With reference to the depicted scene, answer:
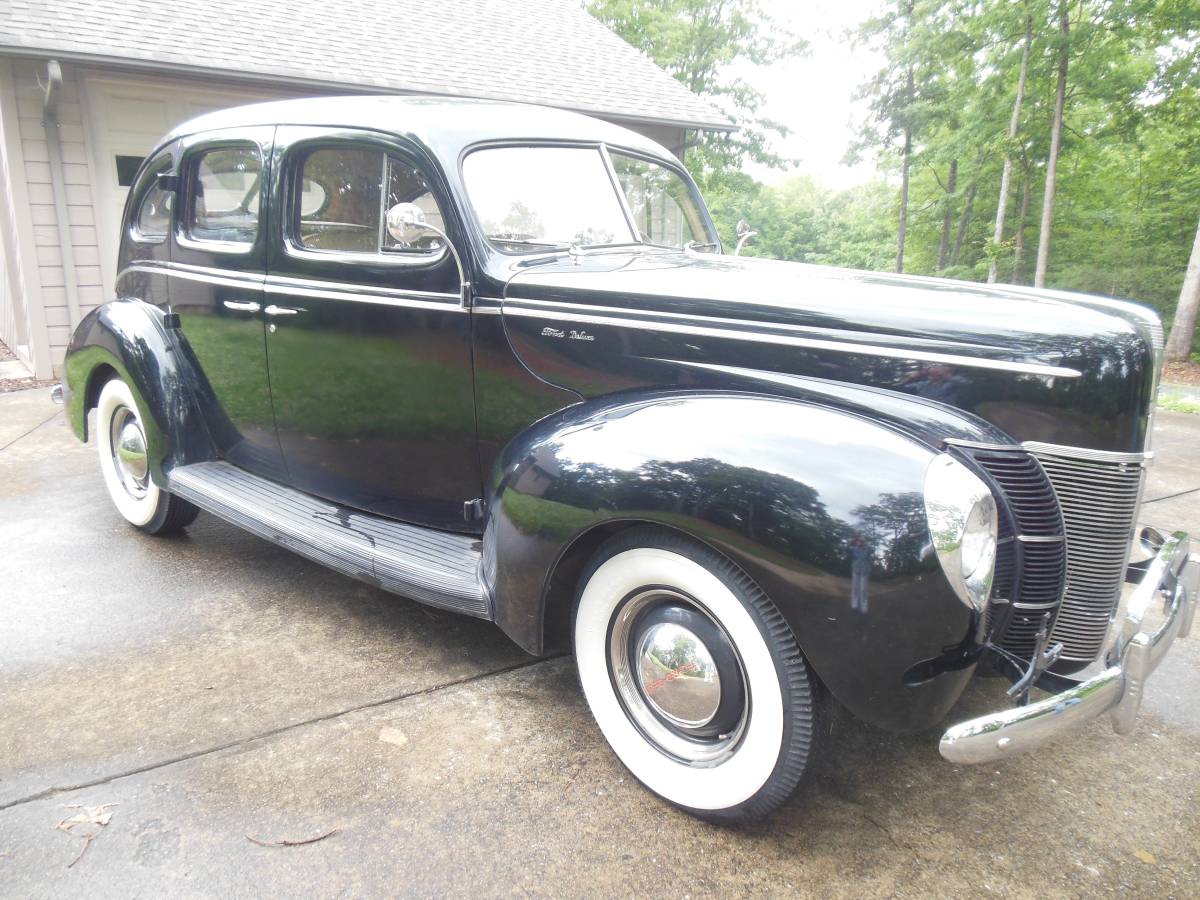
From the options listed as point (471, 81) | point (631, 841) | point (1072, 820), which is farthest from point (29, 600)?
point (471, 81)

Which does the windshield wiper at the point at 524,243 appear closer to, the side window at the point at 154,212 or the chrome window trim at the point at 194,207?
the chrome window trim at the point at 194,207

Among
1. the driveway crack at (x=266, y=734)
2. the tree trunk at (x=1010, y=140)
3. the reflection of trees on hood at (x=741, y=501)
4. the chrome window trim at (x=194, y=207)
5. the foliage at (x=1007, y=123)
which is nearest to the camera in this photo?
the reflection of trees on hood at (x=741, y=501)

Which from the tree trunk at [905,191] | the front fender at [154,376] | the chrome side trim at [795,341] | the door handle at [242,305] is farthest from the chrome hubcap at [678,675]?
the tree trunk at [905,191]

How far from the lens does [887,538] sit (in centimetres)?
169

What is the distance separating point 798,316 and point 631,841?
1.34 meters

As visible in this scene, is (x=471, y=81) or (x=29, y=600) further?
(x=471, y=81)

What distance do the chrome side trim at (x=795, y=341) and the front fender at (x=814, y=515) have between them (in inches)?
6.8

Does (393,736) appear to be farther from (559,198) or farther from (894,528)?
(559,198)

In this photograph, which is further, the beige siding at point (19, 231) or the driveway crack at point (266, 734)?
the beige siding at point (19, 231)

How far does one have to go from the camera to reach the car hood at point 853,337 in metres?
1.84

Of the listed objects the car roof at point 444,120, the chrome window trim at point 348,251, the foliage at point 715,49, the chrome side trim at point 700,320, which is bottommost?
the chrome side trim at point 700,320

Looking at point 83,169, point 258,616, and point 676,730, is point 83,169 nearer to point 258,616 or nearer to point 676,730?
point 258,616

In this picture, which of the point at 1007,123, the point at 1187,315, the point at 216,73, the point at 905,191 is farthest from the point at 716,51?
the point at 216,73

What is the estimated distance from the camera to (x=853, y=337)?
6.59 feet
